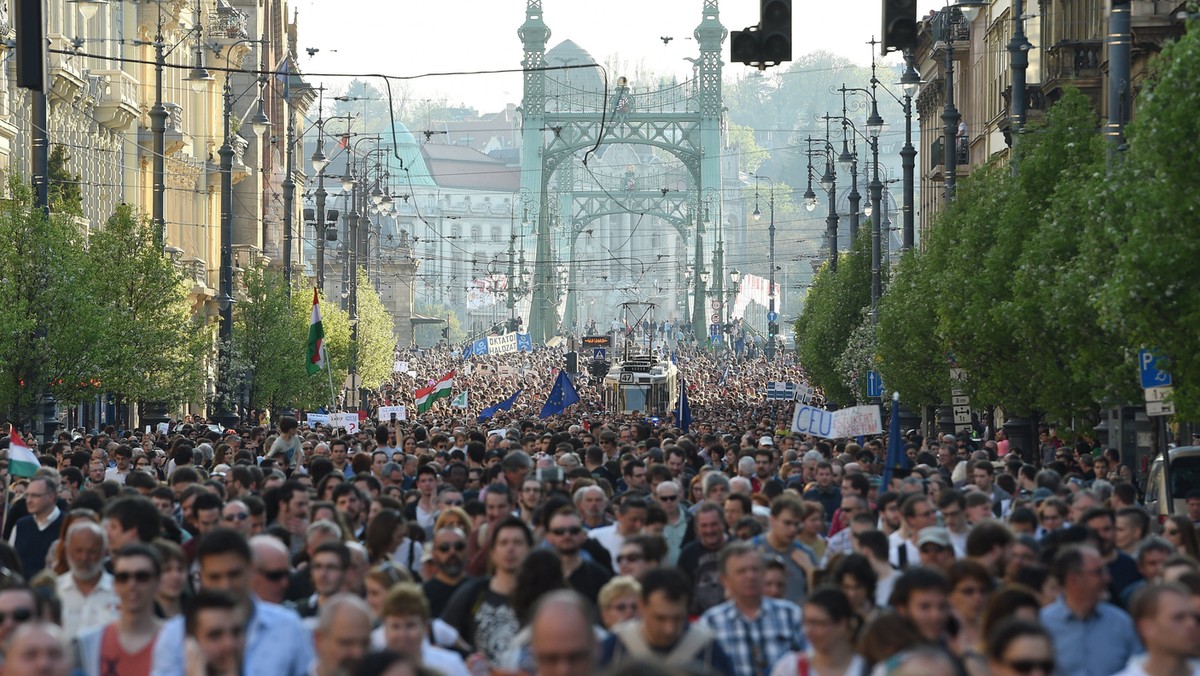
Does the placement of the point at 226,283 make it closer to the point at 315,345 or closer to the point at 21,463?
the point at 315,345

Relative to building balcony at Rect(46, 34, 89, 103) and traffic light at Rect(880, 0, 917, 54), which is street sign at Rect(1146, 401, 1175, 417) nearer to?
traffic light at Rect(880, 0, 917, 54)

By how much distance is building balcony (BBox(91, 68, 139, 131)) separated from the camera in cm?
5354

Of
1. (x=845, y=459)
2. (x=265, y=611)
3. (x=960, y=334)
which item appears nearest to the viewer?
(x=265, y=611)

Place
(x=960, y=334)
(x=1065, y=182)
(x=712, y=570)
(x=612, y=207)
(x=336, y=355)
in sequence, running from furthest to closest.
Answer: (x=612, y=207) < (x=336, y=355) < (x=960, y=334) < (x=1065, y=182) < (x=712, y=570)

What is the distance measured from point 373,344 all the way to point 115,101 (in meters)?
18.2

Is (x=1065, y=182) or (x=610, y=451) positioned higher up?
(x=1065, y=182)

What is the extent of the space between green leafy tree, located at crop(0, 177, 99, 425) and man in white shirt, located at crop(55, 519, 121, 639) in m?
23.8

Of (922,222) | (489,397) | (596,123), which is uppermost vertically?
(596,123)

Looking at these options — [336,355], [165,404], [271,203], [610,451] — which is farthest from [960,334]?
[271,203]

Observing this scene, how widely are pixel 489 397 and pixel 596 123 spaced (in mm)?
83761

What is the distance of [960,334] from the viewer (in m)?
33.6

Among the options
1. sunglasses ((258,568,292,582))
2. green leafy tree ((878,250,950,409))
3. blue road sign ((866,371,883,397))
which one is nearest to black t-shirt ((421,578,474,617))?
sunglasses ((258,568,292,582))

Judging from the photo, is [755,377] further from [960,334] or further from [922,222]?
[960,334]

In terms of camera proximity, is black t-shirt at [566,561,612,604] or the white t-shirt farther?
black t-shirt at [566,561,612,604]
